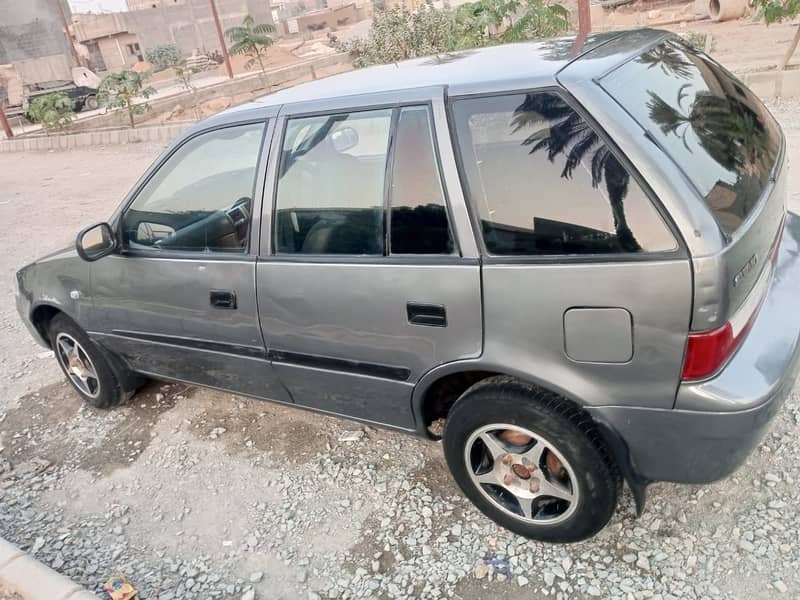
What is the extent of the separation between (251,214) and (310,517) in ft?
4.57

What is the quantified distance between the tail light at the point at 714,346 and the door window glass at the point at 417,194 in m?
0.85

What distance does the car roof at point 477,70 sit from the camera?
7.01 ft

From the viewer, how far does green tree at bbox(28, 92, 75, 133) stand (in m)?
16.4

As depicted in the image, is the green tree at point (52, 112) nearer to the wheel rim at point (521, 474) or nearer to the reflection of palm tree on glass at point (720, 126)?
the wheel rim at point (521, 474)

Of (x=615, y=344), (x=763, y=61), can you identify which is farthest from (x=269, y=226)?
(x=763, y=61)

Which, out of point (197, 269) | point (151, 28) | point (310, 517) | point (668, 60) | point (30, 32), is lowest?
point (310, 517)

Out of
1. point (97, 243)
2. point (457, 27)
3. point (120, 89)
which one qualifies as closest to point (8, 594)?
point (97, 243)

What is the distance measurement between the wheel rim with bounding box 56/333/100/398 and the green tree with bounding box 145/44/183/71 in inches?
1283

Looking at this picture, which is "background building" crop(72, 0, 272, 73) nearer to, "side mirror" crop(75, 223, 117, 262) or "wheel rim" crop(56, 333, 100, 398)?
"wheel rim" crop(56, 333, 100, 398)

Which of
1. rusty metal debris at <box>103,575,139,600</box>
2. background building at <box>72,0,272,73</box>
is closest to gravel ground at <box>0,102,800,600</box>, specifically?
rusty metal debris at <box>103,575,139,600</box>

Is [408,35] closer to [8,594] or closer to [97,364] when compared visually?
[97,364]

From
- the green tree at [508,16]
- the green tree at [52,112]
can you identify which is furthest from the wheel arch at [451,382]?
the green tree at [52,112]

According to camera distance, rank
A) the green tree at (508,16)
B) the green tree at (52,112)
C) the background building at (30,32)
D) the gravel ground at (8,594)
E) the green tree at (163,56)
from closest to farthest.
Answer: the gravel ground at (8,594), the green tree at (508,16), the green tree at (52,112), the green tree at (163,56), the background building at (30,32)

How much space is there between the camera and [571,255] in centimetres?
194
